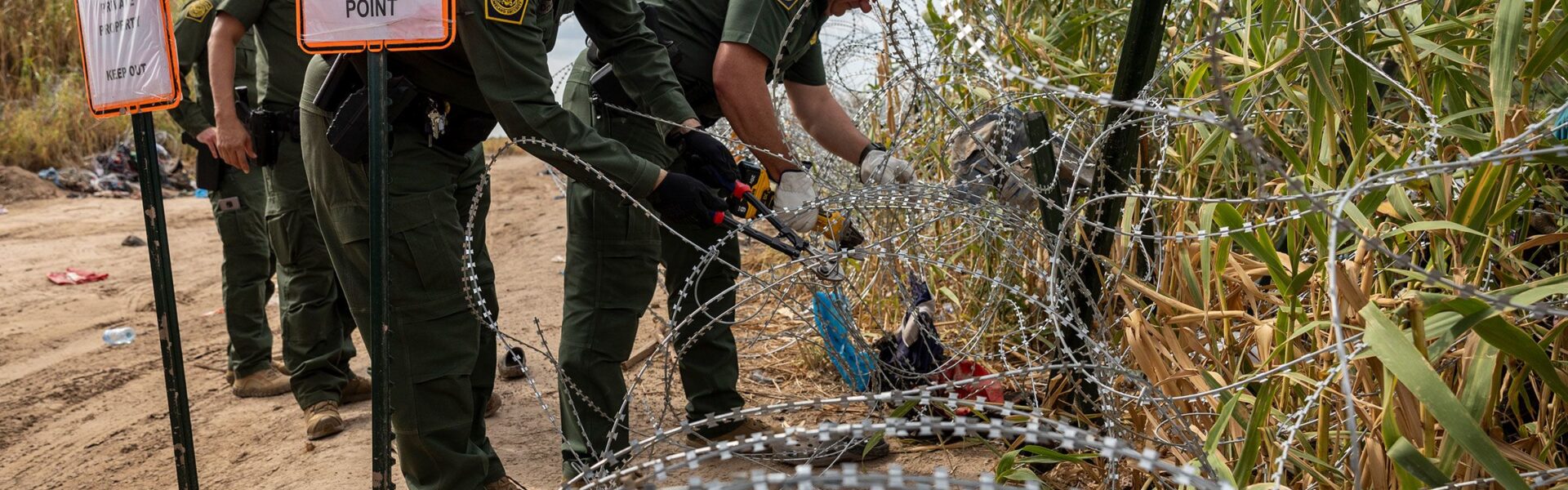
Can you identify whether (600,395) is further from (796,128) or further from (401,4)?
(796,128)

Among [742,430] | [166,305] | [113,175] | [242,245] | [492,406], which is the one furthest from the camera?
[113,175]

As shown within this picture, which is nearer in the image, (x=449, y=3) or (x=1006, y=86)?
(x=449, y=3)

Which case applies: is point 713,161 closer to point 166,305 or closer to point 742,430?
point 742,430

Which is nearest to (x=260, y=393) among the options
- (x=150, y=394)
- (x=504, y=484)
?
(x=150, y=394)

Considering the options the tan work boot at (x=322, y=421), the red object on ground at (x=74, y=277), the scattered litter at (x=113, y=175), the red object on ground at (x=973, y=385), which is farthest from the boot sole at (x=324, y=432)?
the scattered litter at (x=113, y=175)

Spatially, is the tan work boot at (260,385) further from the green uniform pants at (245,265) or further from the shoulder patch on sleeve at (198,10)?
the shoulder patch on sleeve at (198,10)

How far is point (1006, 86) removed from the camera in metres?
3.20

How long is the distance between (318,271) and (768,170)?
59.6 inches

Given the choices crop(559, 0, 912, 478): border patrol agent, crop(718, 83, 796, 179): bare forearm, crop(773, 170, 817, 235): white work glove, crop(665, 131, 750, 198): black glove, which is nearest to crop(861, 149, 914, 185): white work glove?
crop(559, 0, 912, 478): border patrol agent

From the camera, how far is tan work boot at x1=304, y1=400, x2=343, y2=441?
3324mm

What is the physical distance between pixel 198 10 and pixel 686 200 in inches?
84.6

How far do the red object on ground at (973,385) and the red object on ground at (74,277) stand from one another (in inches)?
205

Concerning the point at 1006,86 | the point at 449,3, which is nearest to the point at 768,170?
the point at 1006,86

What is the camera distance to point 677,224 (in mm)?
2893
